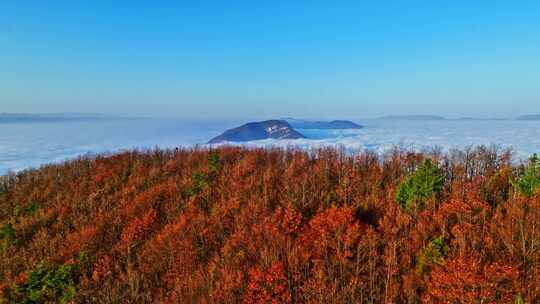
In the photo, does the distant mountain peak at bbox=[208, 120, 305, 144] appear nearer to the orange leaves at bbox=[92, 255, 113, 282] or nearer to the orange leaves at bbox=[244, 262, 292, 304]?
the orange leaves at bbox=[92, 255, 113, 282]

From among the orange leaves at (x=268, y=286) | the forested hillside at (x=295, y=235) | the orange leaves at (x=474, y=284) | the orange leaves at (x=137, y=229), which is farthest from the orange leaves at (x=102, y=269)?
the orange leaves at (x=474, y=284)

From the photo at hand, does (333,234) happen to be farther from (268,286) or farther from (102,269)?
(102,269)

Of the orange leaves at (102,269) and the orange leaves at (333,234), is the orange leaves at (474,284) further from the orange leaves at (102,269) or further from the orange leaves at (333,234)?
the orange leaves at (102,269)

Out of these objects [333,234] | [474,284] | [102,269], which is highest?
[333,234]

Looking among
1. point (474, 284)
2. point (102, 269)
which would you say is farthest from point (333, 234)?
point (102, 269)

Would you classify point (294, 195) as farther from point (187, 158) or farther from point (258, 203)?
point (187, 158)

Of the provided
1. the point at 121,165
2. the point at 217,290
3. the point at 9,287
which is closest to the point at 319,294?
the point at 217,290
